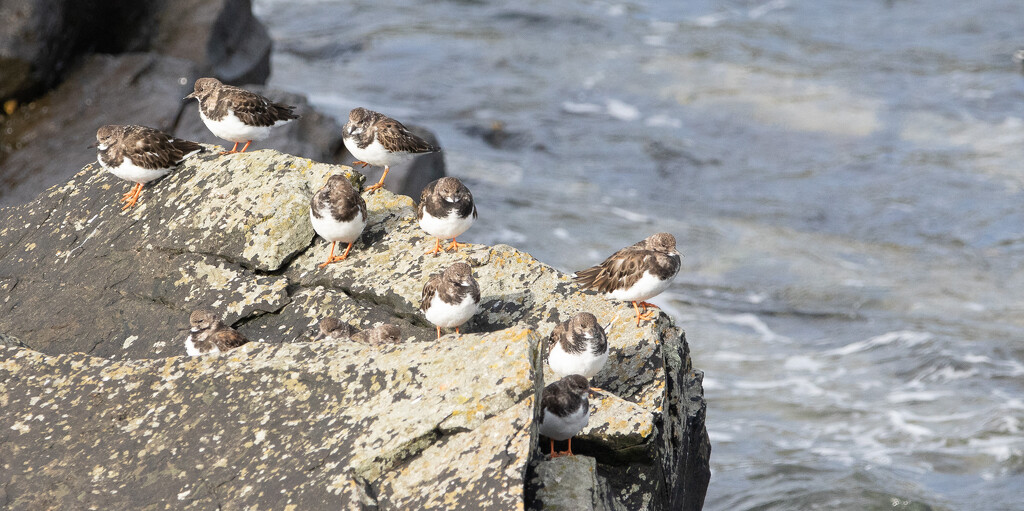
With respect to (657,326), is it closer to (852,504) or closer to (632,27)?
(852,504)

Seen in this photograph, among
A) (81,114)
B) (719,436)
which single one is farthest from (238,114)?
(81,114)

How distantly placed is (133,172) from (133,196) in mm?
254

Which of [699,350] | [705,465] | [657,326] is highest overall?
[657,326]

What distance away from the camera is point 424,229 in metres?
8.06

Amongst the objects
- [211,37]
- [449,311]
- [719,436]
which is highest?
[449,311]

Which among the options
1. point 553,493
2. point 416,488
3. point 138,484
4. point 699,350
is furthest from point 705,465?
point 699,350

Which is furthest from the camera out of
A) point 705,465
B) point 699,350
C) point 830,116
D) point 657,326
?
point 830,116

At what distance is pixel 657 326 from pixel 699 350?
8.09 m

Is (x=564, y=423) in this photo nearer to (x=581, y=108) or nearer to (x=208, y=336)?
(x=208, y=336)

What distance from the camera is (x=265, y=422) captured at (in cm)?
523

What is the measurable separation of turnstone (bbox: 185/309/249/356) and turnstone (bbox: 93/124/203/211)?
1946 mm

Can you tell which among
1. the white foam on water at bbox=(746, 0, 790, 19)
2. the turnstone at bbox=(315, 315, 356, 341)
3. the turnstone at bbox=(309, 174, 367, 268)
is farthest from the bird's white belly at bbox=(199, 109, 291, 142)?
the white foam on water at bbox=(746, 0, 790, 19)

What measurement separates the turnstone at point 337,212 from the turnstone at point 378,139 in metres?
1.58

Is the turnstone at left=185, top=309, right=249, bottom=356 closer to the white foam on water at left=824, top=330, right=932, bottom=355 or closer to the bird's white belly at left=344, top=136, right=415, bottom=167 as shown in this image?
the bird's white belly at left=344, top=136, right=415, bottom=167
